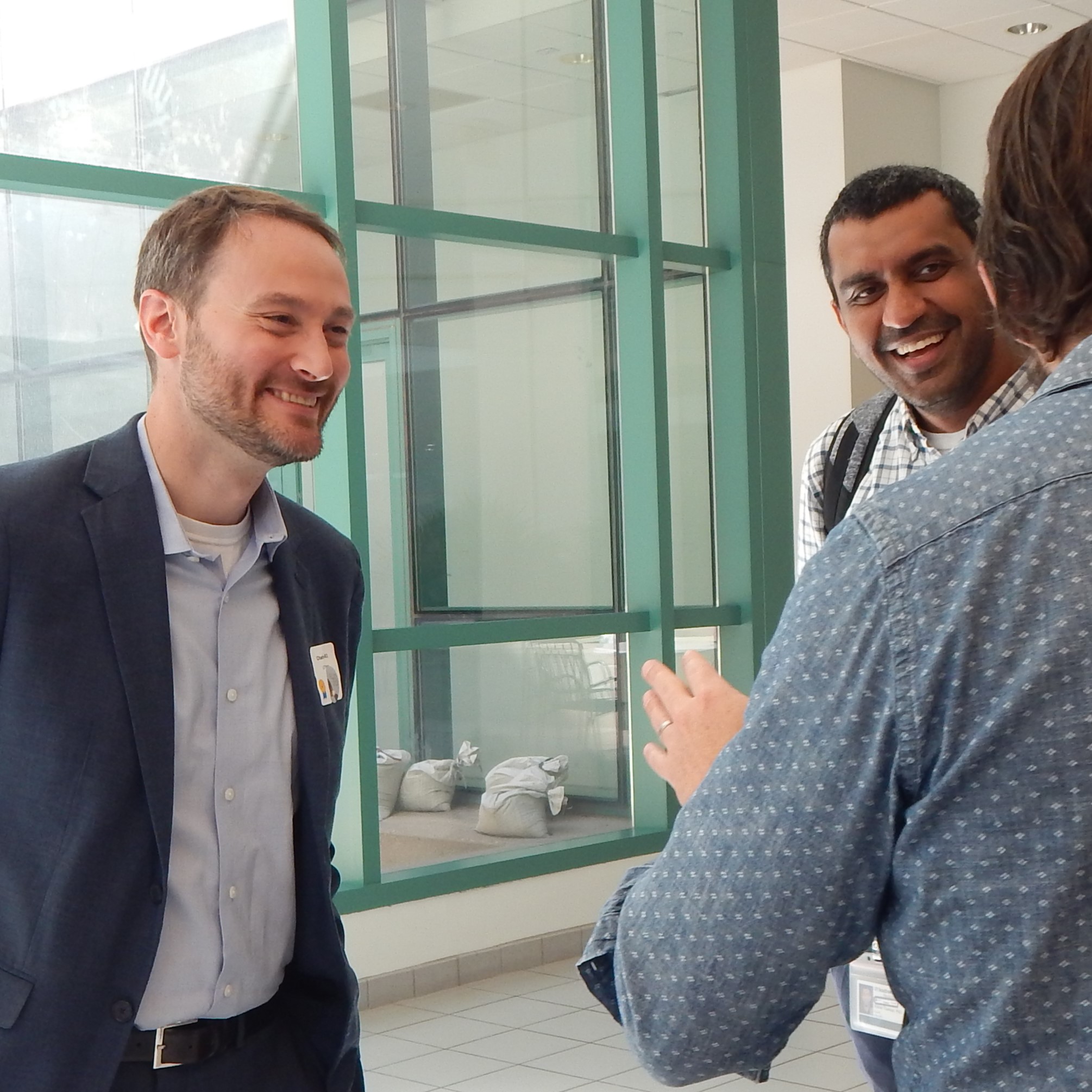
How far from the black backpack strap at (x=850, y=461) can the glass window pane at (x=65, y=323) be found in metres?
2.93

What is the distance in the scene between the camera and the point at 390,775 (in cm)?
537

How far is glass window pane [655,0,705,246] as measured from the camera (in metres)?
6.34

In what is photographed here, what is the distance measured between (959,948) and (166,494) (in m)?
1.28

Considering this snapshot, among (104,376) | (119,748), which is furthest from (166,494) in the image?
(104,376)

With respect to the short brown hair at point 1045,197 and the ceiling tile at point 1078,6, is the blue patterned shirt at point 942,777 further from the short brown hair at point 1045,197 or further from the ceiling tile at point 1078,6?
the ceiling tile at point 1078,6

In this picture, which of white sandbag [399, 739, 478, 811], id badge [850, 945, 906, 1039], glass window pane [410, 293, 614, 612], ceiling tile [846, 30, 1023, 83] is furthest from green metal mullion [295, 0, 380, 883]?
ceiling tile [846, 30, 1023, 83]

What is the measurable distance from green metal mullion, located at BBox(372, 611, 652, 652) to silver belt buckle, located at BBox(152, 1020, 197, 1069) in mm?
3463

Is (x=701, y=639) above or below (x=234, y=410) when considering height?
below

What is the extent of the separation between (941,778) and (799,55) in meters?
8.45

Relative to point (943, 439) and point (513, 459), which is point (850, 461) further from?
point (513, 459)

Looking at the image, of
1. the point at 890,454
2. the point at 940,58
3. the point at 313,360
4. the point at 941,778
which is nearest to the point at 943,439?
the point at 890,454

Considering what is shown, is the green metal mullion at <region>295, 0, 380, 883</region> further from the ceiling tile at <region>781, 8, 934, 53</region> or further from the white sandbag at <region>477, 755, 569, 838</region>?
the ceiling tile at <region>781, 8, 934, 53</region>

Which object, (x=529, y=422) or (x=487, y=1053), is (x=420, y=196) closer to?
(x=529, y=422)

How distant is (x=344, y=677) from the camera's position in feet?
6.70
